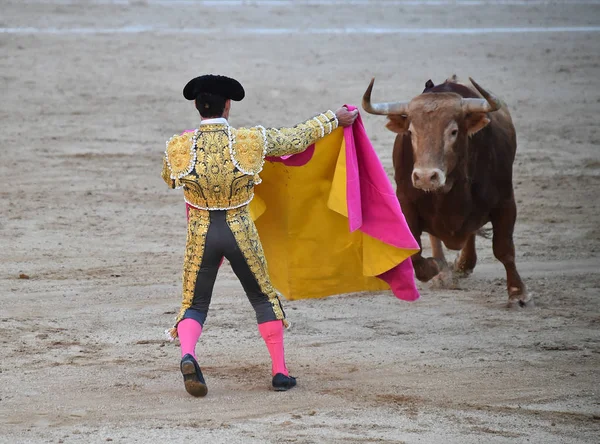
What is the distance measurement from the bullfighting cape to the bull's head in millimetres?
690

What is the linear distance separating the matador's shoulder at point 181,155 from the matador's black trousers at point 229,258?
23 cm

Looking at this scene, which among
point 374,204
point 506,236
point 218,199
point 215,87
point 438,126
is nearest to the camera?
point 215,87

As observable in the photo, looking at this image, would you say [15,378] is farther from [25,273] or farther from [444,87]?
[444,87]

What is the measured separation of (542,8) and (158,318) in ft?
41.6

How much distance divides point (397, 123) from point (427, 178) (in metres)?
0.64

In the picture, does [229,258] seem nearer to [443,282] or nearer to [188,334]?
[188,334]

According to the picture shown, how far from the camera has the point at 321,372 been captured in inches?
227

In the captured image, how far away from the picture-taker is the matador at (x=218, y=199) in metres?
5.13

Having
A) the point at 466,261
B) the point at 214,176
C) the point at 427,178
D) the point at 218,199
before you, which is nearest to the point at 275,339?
the point at 218,199

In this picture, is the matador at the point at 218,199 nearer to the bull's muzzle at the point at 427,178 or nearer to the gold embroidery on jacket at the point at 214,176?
the gold embroidery on jacket at the point at 214,176

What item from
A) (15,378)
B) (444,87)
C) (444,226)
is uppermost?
(444,87)

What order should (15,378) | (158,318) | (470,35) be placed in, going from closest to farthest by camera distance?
(15,378), (158,318), (470,35)

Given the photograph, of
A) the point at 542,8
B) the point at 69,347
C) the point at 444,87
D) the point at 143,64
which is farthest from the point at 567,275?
the point at 542,8

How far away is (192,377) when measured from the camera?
5.17 meters
